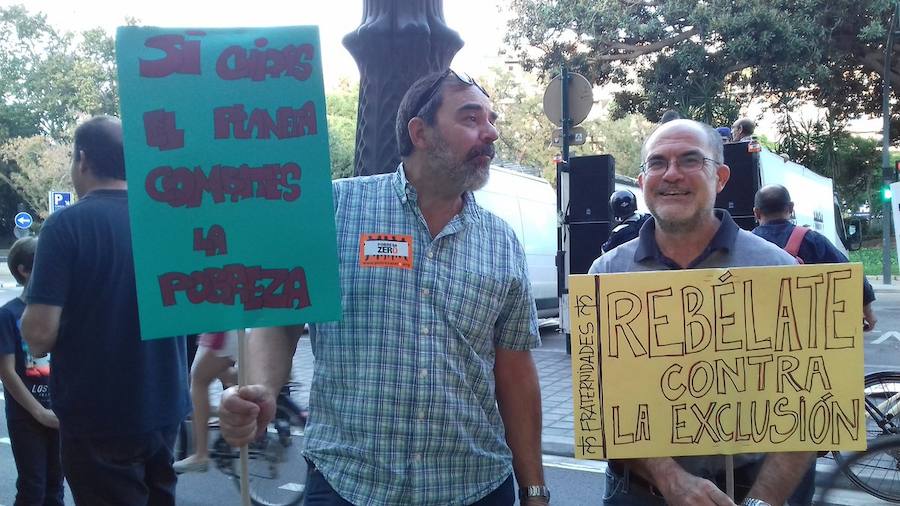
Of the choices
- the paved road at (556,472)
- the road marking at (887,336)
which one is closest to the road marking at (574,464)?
the paved road at (556,472)

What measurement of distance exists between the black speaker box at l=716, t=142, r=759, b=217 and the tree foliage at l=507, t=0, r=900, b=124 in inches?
452

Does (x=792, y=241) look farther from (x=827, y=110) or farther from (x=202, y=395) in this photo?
(x=827, y=110)

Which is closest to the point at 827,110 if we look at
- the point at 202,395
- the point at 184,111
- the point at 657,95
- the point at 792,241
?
the point at 657,95

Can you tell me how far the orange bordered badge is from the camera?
2.06 metres

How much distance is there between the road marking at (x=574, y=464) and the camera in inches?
214

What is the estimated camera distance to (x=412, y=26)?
3.04 meters

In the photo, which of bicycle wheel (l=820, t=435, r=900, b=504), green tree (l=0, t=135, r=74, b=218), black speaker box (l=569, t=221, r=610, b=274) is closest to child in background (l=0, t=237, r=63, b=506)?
bicycle wheel (l=820, t=435, r=900, b=504)

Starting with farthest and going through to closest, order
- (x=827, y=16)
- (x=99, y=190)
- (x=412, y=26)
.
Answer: (x=827, y=16)
(x=412, y=26)
(x=99, y=190)

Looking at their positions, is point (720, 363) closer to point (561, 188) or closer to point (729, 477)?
point (729, 477)

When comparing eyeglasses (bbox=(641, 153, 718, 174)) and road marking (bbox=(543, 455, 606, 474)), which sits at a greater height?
eyeglasses (bbox=(641, 153, 718, 174))

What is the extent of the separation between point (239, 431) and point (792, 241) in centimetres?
420

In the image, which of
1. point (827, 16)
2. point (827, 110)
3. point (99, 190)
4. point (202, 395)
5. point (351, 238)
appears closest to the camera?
point (351, 238)

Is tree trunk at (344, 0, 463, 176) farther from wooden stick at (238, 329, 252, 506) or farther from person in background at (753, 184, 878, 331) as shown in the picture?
person in background at (753, 184, 878, 331)

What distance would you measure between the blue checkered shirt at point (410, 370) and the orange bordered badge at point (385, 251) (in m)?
0.01
